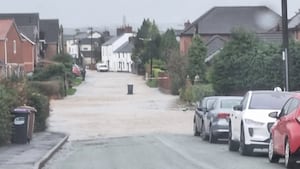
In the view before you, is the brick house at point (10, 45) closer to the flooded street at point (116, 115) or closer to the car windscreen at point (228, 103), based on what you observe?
the flooded street at point (116, 115)

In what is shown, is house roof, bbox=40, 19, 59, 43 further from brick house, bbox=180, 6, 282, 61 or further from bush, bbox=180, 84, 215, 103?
bush, bbox=180, 84, 215, 103

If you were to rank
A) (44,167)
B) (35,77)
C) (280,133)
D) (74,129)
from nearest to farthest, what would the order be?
(280,133) → (44,167) → (74,129) → (35,77)

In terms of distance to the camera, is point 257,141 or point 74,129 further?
point 74,129

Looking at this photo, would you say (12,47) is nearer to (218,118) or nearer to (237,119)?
(218,118)

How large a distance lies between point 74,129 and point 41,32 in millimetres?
84649

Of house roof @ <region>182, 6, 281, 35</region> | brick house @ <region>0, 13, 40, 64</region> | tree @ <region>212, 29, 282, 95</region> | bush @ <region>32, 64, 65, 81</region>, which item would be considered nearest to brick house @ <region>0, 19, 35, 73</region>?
bush @ <region>32, 64, 65, 81</region>

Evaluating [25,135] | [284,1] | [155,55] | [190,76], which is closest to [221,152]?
[25,135]

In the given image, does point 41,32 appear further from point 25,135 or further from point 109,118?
point 25,135

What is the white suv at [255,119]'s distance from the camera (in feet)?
69.5

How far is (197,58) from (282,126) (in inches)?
2260

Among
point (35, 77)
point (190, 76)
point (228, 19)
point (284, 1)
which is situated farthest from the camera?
point (228, 19)

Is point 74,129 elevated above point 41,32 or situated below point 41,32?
below

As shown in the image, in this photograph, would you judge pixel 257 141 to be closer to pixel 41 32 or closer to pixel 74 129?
pixel 74 129

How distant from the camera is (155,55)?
125500 mm
